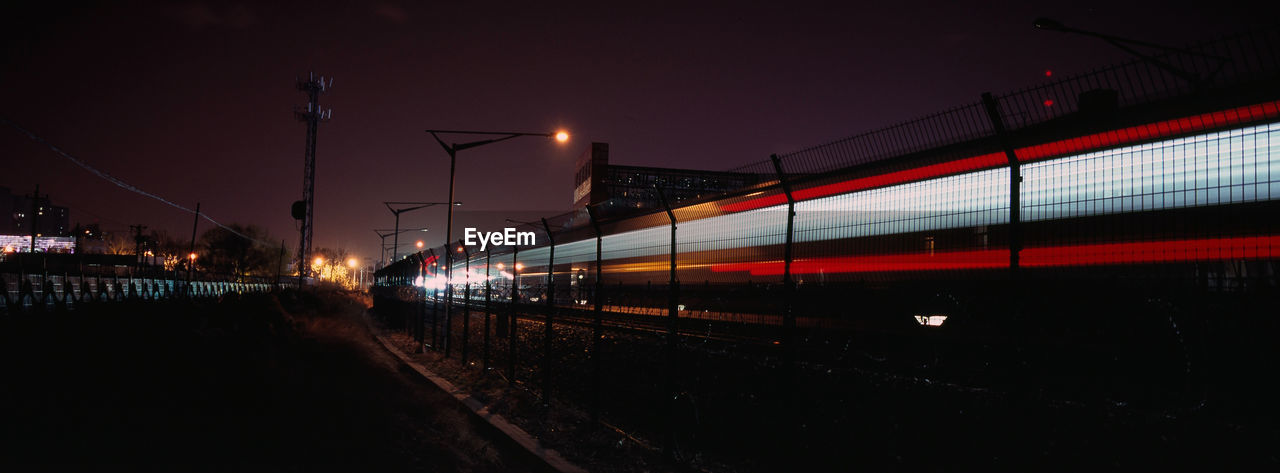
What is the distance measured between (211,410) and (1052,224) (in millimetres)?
8408

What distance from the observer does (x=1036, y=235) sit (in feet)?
18.8

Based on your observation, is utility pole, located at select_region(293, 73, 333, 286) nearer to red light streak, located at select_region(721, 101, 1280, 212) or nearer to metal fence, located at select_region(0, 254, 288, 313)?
metal fence, located at select_region(0, 254, 288, 313)

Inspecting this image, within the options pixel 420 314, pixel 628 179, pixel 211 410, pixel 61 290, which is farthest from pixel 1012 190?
pixel 628 179

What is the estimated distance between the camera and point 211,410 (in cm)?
761

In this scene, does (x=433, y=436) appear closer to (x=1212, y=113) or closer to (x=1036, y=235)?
(x=1036, y=235)

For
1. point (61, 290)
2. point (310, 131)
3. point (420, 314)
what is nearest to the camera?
point (420, 314)

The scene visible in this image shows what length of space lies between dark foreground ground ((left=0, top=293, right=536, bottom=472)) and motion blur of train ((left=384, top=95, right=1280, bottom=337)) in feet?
8.62

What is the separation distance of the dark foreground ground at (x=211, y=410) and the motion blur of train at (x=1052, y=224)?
263 cm

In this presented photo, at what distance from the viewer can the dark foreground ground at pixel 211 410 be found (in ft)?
19.1

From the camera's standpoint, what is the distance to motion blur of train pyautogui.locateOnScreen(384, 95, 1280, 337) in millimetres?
4402

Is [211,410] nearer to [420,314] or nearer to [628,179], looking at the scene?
[420,314]

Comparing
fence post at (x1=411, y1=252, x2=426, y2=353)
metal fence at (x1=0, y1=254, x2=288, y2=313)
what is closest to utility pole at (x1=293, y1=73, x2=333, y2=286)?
metal fence at (x1=0, y1=254, x2=288, y2=313)

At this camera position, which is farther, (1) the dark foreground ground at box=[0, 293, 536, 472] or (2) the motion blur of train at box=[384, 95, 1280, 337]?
(1) the dark foreground ground at box=[0, 293, 536, 472]

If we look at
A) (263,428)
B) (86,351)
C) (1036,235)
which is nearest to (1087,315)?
(1036,235)
